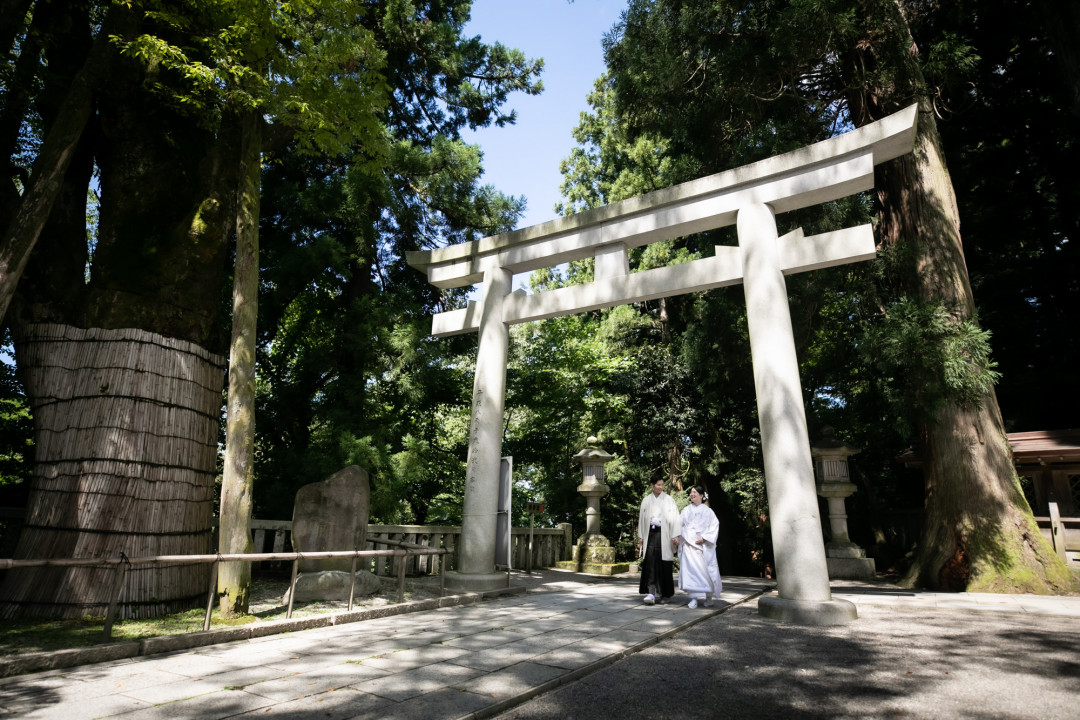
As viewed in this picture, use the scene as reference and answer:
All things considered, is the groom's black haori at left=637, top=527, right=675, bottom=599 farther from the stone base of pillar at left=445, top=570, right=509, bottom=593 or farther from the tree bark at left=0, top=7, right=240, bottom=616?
the tree bark at left=0, top=7, right=240, bottom=616

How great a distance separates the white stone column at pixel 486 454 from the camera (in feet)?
23.1

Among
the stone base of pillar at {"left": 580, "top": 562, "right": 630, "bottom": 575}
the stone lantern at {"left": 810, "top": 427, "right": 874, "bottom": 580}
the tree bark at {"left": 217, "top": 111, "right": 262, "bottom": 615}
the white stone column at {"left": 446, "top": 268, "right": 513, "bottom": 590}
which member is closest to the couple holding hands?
the white stone column at {"left": 446, "top": 268, "right": 513, "bottom": 590}

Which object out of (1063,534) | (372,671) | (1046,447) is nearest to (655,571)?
(372,671)

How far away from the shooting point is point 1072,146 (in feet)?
40.8

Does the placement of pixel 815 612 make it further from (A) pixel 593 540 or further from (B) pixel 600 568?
(A) pixel 593 540

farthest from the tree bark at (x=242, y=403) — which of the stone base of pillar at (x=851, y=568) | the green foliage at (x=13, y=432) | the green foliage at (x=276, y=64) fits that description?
the stone base of pillar at (x=851, y=568)

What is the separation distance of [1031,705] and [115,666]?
4948mm

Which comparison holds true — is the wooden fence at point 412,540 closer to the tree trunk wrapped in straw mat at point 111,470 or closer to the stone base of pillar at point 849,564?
the tree trunk wrapped in straw mat at point 111,470

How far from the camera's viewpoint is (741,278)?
6398 millimetres

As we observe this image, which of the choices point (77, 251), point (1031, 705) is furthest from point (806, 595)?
point (77, 251)

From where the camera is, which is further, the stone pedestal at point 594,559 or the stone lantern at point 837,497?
the stone pedestal at point 594,559

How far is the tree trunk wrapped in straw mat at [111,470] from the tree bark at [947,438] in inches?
348

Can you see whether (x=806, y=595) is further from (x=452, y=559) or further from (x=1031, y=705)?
(x=452, y=559)

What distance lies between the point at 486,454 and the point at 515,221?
17.9 ft
